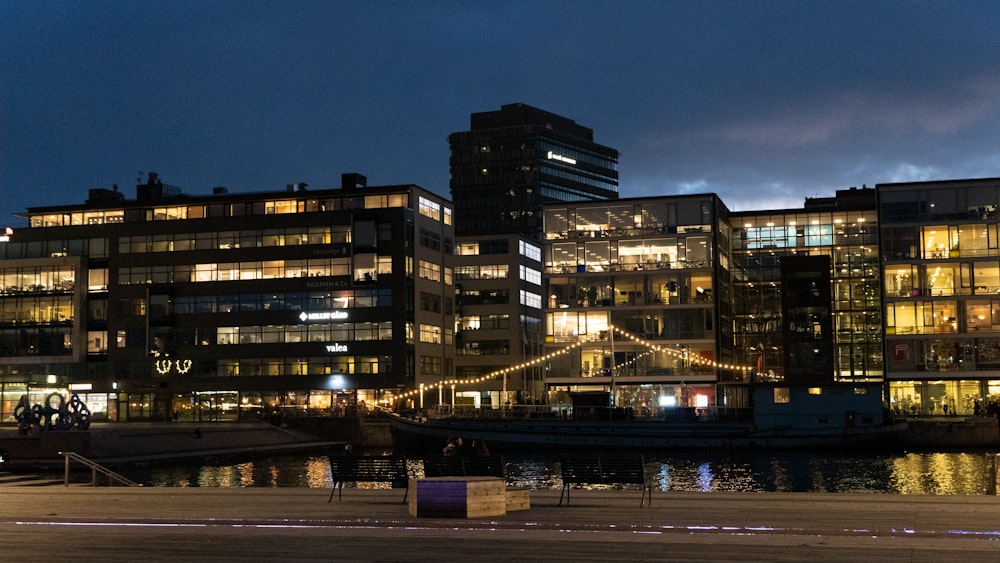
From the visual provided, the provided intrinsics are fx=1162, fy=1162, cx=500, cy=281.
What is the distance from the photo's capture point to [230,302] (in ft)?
370

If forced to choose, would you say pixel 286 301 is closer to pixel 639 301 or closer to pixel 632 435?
pixel 639 301

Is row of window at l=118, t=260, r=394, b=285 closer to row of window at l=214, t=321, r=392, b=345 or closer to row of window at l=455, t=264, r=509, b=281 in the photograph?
row of window at l=214, t=321, r=392, b=345

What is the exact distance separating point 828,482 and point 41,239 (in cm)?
9067

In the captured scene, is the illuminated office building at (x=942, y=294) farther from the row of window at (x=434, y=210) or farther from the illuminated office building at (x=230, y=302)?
the illuminated office building at (x=230, y=302)

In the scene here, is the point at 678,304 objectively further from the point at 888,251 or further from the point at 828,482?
the point at 828,482

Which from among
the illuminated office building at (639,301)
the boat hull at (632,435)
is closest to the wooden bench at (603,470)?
the boat hull at (632,435)

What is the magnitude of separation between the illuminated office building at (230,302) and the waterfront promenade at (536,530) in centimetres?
8017

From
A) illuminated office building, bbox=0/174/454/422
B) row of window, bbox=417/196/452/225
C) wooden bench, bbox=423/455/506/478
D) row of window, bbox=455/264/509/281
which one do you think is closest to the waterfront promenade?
wooden bench, bbox=423/455/506/478

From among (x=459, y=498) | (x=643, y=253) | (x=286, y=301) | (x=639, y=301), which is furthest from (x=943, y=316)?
(x=459, y=498)

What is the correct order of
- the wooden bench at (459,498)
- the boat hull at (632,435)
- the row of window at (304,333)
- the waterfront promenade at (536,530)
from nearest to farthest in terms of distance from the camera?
the waterfront promenade at (536,530) < the wooden bench at (459,498) < the boat hull at (632,435) < the row of window at (304,333)

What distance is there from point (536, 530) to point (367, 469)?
746 cm

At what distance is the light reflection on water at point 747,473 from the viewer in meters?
50.2

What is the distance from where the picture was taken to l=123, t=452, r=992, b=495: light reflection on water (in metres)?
50.2

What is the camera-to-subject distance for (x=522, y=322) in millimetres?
133625
